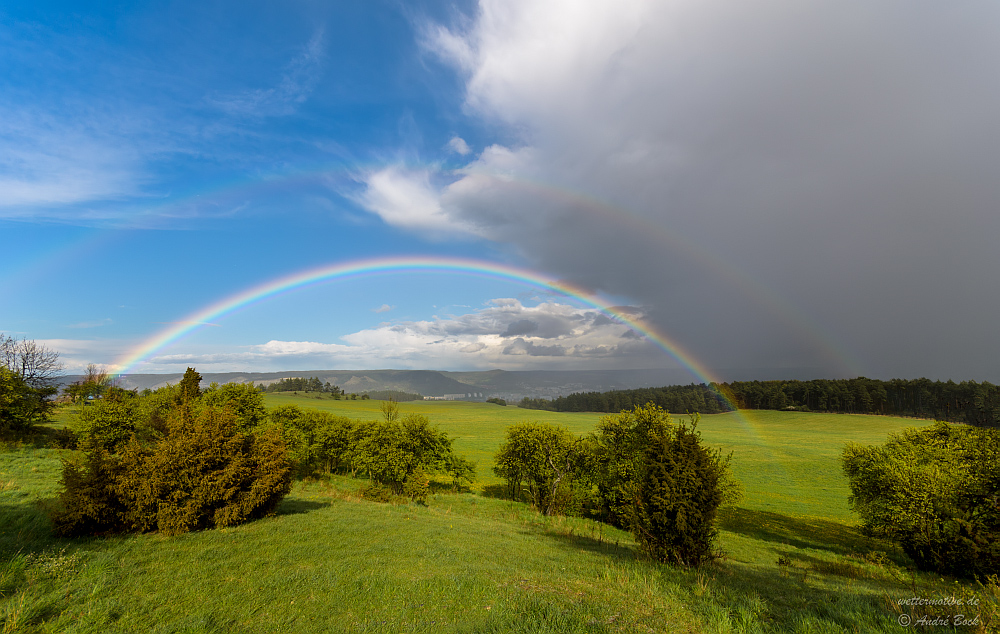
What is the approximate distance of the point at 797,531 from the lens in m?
33.1

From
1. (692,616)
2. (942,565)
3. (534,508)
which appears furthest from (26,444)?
(942,565)

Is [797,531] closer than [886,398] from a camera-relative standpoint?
Yes

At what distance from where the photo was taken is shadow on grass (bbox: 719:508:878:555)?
29453 millimetres

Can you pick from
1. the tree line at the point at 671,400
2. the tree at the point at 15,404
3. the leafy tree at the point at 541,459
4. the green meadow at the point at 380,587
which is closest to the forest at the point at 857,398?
the tree line at the point at 671,400

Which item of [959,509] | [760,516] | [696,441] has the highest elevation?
[696,441]

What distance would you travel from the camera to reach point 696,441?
14008 mm

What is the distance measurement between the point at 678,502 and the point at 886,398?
17259 centimetres

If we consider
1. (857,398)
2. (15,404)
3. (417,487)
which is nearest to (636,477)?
(417,487)

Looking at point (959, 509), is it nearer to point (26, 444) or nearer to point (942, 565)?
point (942, 565)

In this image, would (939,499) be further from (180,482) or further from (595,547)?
(180,482)

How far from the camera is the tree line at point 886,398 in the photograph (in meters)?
115

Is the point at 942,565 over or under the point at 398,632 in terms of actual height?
under

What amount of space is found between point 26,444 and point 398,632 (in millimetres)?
43162

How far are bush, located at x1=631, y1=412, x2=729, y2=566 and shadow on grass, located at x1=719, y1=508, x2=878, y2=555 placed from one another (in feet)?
56.8
